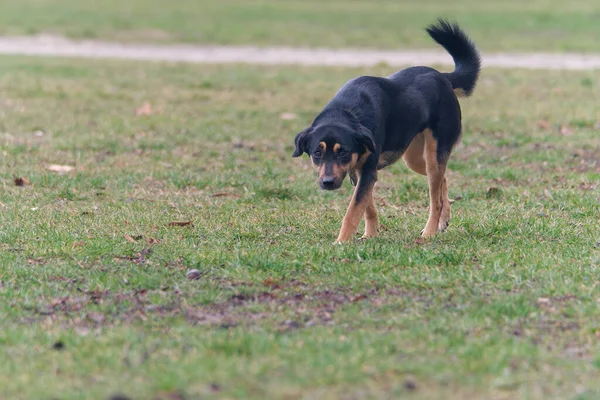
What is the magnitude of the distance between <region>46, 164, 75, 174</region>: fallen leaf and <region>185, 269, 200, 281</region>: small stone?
386 cm

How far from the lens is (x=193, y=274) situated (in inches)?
236

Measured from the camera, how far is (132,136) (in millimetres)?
11484

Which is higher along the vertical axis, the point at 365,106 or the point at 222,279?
the point at 365,106

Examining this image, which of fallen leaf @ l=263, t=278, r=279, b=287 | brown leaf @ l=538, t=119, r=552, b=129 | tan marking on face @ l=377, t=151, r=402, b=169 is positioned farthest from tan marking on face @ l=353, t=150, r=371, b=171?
brown leaf @ l=538, t=119, r=552, b=129

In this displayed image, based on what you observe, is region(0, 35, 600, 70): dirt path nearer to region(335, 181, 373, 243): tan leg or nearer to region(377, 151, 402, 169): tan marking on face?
region(377, 151, 402, 169): tan marking on face

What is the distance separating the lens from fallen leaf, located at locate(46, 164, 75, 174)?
31.2 feet

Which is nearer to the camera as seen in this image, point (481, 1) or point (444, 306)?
point (444, 306)

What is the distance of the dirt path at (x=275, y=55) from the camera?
19.7 meters

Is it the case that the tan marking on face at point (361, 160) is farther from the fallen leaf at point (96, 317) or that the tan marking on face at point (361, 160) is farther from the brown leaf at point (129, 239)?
the fallen leaf at point (96, 317)

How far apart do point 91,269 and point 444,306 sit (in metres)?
2.29

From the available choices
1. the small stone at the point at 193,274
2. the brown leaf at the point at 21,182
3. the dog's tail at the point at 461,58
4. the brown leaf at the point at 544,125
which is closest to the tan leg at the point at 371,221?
the dog's tail at the point at 461,58

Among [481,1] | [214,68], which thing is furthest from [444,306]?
[481,1]

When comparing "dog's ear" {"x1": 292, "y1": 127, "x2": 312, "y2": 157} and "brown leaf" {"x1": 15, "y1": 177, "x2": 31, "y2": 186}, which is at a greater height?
"dog's ear" {"x1": 292, "y1": 127, "x2": 312, "y2": 157}

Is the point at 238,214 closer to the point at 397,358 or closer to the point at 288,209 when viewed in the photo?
the point at 288,209
